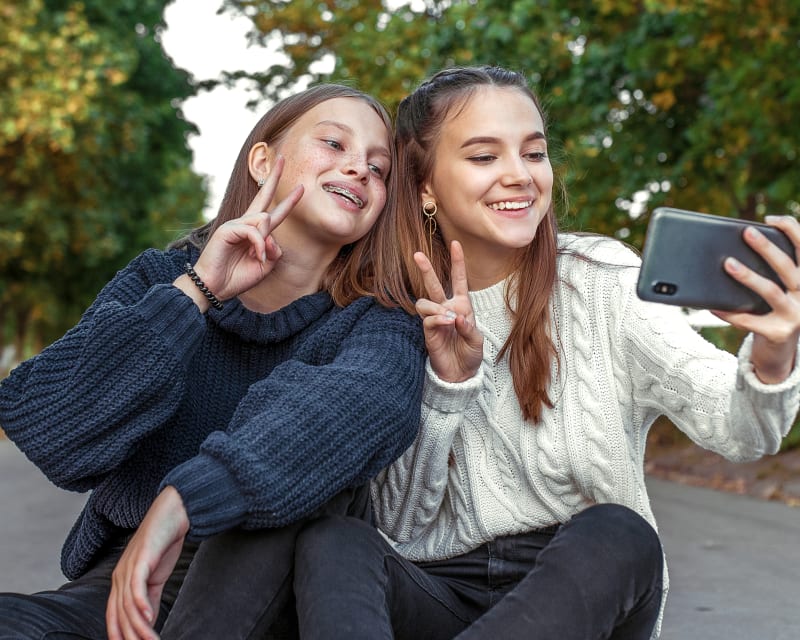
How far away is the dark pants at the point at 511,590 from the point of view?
2289 millimetres

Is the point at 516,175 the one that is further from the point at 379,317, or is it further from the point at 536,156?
the point at 379,317

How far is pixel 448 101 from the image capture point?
10.8 feet

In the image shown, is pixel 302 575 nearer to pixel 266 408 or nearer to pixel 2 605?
pixel 266 408

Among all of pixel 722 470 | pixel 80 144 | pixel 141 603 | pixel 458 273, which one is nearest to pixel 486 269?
pixel 458 273

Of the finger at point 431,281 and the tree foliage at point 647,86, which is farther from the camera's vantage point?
the tree foliage at point 647,86

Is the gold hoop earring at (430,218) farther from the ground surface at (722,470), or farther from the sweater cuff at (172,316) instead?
the ground surface at (722,470)

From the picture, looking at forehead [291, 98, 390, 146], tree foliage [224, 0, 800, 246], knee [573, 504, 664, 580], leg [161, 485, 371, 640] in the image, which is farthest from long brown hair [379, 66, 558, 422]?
tree foliage [224, 0, 800, 246]

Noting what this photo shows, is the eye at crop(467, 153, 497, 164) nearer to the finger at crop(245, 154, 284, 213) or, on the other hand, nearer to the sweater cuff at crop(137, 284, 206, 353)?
the finger at crop(245, 154, 284, 213)

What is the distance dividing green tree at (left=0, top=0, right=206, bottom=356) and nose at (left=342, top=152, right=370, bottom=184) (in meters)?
12.3

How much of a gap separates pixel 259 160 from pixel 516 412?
3.60ft

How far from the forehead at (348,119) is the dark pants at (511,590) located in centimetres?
125

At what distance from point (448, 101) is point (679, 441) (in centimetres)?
836

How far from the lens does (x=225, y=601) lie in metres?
2.38

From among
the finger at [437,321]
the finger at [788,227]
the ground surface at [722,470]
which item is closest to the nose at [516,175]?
the finger at [437,321]
